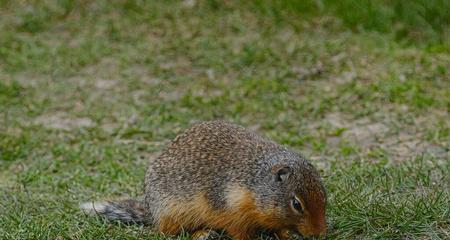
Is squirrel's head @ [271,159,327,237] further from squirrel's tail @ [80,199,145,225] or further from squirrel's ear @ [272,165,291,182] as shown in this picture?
squirrel's tail @ [80,199,145,225]

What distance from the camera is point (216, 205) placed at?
5949 mm

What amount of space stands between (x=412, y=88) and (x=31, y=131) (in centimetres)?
422

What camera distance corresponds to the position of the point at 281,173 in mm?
5703

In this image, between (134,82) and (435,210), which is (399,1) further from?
(435,210)

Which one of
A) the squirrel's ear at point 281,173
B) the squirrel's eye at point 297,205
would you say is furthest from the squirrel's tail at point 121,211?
the squirrel's eye at point 297,205

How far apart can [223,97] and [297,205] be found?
4.75 metres

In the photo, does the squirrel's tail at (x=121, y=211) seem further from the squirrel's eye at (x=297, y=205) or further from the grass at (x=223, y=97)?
the squirrel's eye at (x=297, y=205)

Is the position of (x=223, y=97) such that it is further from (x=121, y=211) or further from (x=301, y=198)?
(x=301, y=198)

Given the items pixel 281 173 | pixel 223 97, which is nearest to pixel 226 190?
pixel 281 173

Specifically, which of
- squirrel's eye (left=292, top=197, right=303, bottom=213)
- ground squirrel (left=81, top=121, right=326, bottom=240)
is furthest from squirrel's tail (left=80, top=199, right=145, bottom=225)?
squirrel's eye (left=292, top=197, right=303, bottom=213)

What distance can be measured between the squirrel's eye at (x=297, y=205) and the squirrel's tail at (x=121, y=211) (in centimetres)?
141

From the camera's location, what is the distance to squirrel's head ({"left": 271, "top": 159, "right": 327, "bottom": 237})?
17.9 feet

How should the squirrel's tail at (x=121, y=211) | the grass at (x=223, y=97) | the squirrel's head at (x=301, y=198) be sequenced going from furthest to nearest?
the grass at (x=223, y=97), the squirrel's tail at (x=121, y=211), the squirrel's head at (x=301, y=198)

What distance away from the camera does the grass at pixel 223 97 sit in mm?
6754
